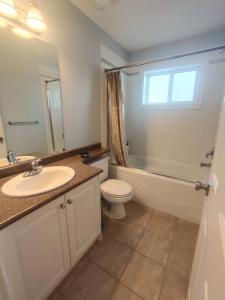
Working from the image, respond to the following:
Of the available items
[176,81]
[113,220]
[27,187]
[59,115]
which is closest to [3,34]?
[59,115]

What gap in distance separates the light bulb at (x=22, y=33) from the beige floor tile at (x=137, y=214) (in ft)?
7.00

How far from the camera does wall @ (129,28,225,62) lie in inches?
82.3

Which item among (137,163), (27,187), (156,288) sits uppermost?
(27,187)

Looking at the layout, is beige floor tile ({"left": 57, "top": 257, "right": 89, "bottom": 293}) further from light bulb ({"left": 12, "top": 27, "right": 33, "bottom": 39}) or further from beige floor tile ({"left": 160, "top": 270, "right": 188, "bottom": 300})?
light bulb ({"left": 12, "top": 27, "right": 33, "bottom": 39})

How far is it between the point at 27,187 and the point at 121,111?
60.6 inches

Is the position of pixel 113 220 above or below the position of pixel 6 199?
below

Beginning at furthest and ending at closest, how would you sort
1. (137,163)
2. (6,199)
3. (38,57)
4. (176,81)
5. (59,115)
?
(137,163) < (176,81) < (59,115) < (38,57) < (6,199)

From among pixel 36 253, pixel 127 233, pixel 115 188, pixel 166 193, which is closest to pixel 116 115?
pixel 115 188

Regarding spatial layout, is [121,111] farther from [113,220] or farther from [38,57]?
[113,220]

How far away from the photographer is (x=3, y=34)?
43.6 inches

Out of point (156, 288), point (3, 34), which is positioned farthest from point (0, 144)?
point (156, 288)

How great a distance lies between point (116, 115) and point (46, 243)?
67.7 inches

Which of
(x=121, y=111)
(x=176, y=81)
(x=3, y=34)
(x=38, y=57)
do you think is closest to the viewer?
(x=3, y=34)

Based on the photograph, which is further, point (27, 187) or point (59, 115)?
point (59, 115)
